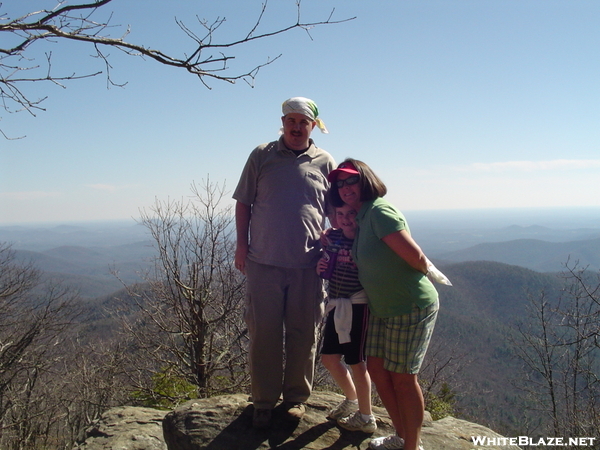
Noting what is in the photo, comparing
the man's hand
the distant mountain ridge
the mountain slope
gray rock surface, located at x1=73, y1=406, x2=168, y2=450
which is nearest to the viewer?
the man's hand

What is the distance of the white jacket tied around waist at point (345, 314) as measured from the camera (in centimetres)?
280

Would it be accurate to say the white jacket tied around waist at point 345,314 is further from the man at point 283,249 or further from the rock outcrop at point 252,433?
the rock outcrop at point 252,433

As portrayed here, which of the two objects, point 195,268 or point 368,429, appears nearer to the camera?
point 368,429

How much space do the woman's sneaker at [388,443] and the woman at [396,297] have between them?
46 mm

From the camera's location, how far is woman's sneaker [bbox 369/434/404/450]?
279cm

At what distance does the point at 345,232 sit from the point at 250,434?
5.67 feet

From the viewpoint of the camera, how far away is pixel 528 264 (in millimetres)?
167250

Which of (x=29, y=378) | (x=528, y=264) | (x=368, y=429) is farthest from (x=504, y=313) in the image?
(x=528, y=264)

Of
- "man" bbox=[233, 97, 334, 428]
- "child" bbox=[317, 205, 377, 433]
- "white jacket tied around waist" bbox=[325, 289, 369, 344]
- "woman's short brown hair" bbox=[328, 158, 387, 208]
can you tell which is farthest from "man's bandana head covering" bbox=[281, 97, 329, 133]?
"white jacket tied around waist" bbox=[325, 289, 369, 344]

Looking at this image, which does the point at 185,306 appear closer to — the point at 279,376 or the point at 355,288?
the point at 279,376

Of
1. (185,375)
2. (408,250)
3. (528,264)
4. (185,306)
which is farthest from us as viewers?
(528,264)

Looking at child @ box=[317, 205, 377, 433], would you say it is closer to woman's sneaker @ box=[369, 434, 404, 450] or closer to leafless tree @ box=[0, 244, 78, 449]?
woman's sneaker @ box=[369, 434, 404, 450]

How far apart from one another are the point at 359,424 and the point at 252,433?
830 millimetres

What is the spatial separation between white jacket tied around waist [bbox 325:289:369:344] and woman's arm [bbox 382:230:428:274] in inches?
19.1
